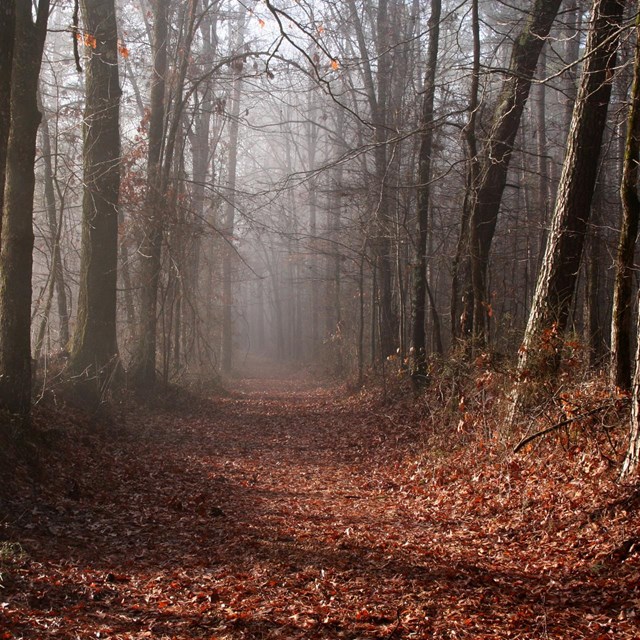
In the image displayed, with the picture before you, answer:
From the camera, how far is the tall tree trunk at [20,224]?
7.78 metres

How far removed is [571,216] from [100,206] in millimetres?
8236

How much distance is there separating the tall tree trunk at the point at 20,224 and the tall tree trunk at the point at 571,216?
243 inches

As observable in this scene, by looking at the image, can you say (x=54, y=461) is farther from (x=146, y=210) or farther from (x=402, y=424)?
(x=146, y=210)

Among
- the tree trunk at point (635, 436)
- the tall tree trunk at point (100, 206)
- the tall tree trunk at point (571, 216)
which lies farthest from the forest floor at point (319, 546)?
the tall tree trunk at point (100, 206)

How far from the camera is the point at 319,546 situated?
611cm

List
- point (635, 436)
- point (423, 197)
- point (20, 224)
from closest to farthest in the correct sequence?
point (635, 436) < point (20, 224) < point (423, 197)

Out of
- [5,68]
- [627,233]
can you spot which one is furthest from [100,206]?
[627,233]

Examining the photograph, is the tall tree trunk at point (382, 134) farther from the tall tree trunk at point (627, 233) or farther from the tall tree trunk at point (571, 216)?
the tall tree trunk at point (627, 233)

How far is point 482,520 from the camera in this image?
693 cm

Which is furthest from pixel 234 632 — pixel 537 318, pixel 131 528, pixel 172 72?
pixel 172 72

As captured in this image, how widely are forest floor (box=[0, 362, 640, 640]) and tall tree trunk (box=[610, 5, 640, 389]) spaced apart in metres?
1.25

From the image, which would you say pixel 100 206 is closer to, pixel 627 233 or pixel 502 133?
pixel 502 133

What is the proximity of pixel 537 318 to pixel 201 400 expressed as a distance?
9.28m

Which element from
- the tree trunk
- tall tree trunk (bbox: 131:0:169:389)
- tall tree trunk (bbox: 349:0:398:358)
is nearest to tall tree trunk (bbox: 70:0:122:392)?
tall tree trunk (bbox: 131:0:169:389)
